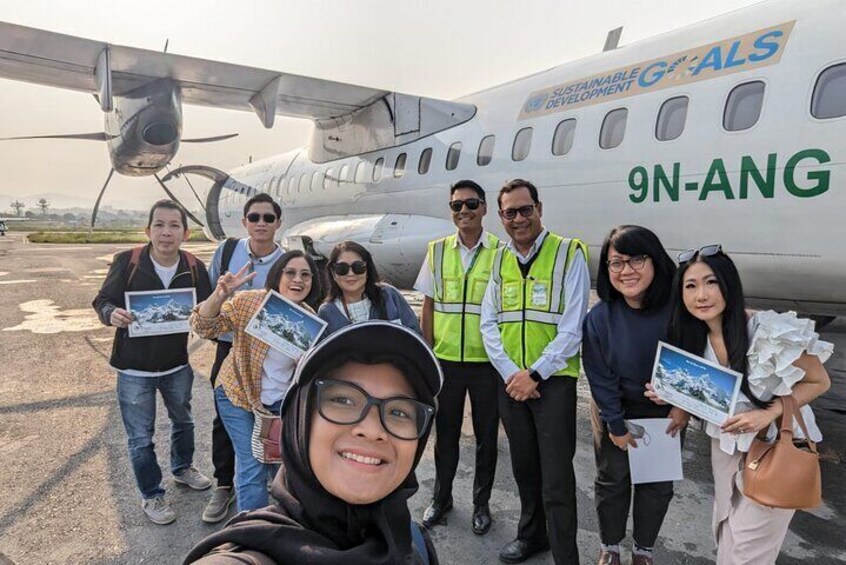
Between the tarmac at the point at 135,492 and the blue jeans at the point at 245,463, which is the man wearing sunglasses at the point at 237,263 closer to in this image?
the tarmac at the point at 135,492

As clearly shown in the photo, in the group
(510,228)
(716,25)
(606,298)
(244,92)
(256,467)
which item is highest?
(716,25)

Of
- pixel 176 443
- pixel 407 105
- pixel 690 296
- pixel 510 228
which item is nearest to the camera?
pixel 690 296

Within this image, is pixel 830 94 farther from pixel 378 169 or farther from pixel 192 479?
pixel 378 169

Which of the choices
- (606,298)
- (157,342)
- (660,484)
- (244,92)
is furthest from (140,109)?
(660,484)

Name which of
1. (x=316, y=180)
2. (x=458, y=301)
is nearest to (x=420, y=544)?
(x=458, y=301)

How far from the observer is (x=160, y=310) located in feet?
10.3

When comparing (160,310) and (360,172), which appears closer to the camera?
(160,310)

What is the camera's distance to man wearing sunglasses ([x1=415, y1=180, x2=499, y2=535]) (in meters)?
3.18

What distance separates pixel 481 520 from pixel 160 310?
241 cm

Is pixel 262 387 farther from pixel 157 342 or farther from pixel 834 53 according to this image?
pixel 834 53

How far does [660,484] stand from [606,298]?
3.20 ft

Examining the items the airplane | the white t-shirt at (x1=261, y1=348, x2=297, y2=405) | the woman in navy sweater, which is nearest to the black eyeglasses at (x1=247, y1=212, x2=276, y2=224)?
the white t-shirt at (x1=261, y1=348, x2=297, y2=405)

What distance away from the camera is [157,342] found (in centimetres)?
316

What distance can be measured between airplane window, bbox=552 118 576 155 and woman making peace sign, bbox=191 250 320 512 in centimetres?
367
